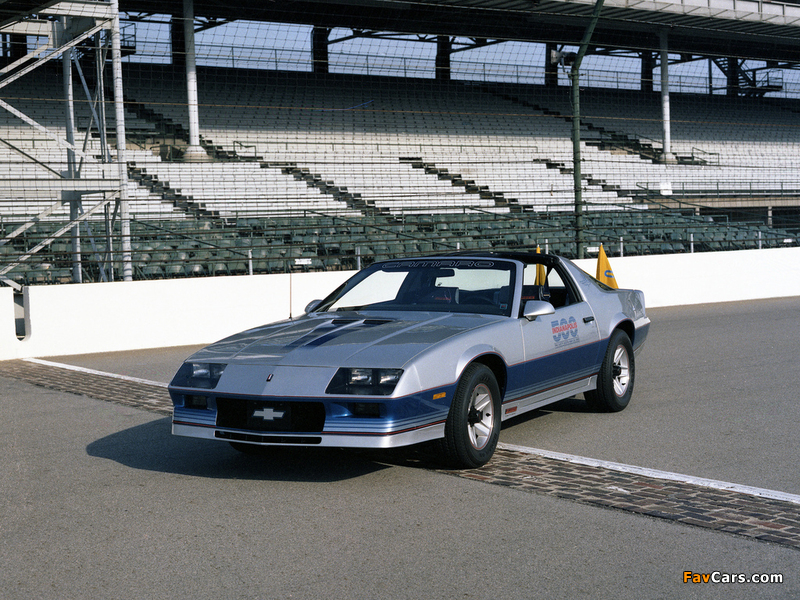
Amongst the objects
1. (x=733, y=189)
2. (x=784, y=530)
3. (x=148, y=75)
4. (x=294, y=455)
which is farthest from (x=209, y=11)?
(x=784, y=530)

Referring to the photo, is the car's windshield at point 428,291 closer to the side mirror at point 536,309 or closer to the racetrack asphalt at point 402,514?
the side mirror at point 536,309

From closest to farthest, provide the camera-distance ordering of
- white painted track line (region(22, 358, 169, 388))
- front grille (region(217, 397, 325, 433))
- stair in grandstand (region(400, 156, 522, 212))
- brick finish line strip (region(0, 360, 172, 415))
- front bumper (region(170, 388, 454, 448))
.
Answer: front bumper (region(170, 388, 454, 448))
front grille (region(217, 397, 325, 433))
brick finish line strip (region(0, 360, 172, 415))
white painted track line (region(22, 358, 169, 388))
stair in grandstand (region(400, 156, 522, 212))

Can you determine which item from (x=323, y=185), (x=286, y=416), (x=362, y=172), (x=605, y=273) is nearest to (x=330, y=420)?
(x=286, y=416)

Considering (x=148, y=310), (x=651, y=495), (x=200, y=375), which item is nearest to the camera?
(x=651, y=495)

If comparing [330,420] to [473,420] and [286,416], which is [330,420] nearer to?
[286,416]

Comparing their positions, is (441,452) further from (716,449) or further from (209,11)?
(209,11)

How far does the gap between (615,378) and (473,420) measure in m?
2.28

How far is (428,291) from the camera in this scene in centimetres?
645

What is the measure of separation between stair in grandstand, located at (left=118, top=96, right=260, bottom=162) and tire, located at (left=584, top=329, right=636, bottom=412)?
17935mm

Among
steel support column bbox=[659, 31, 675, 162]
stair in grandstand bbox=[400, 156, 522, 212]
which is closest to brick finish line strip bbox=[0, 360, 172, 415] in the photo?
stair in grandstand bbox=[400, 156, 522, 212]

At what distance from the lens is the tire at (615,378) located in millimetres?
7066

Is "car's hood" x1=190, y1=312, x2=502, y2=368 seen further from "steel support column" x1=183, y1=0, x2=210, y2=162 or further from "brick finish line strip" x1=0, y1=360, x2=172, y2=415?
"steel support column" x1=183, y1=0, x2=210, y2=162

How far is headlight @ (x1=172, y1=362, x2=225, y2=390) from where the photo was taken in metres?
5.33

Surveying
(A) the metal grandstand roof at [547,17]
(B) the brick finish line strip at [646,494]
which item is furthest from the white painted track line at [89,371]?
(A) the metal grandstand roof at [547,17]
